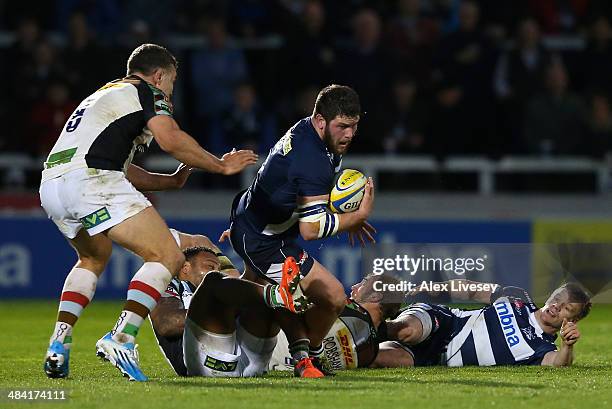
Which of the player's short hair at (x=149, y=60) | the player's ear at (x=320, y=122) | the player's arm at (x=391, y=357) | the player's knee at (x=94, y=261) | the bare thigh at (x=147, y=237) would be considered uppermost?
the player's short hair at (x=149, y=60)

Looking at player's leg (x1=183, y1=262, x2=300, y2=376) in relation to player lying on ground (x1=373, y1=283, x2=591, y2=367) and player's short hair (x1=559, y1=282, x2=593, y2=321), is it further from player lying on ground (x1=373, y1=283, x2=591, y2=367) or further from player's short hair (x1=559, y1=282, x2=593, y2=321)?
player's short hair (x1=559, y1=282, x2=593, y2=321)

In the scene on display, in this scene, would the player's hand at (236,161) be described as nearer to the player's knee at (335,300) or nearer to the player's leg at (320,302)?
the player's leg at (320,302)

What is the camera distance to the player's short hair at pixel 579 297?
8.95 m

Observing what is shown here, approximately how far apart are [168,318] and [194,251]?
0.92 m

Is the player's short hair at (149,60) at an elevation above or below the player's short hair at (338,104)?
above

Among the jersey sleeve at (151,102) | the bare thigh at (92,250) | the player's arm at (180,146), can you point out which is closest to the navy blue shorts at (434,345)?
the player's arm at (180,146)

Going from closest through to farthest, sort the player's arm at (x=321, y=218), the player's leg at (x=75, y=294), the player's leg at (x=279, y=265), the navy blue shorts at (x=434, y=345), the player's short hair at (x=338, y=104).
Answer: the player's leg at (x=75, y=294), the player's arm at (x=321, y=218), the player's short hair at (x=338, y=104), the player's leg at (x=279, y=265), the navy blue shorts at (x=434, y=345)

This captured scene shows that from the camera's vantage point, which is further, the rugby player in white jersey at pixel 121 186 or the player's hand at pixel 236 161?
the player's hand at pixel 236 161

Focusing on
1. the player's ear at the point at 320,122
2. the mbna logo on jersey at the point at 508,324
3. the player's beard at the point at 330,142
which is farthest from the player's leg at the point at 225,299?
the mbna logo on jersey at the point at 508,324

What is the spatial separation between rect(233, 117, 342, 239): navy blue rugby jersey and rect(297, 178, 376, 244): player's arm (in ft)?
0.13

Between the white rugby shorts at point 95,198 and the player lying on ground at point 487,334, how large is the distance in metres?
2.23

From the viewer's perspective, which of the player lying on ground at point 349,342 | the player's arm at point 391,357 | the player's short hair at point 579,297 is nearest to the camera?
the player lying on ground at point 349,342

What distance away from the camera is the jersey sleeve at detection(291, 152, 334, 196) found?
8148 mm

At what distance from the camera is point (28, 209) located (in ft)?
46.6
